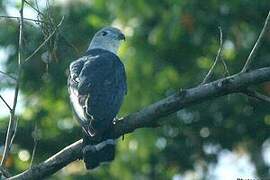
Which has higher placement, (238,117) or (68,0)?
(68,0)

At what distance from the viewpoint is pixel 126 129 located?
6117 millimetres

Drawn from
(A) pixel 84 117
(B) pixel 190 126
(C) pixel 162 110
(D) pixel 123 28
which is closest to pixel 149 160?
(B) pixel 190 126

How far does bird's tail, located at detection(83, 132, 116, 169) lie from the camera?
20.6ft

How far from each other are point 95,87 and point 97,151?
2.64 feet

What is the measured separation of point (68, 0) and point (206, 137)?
97.2 inches

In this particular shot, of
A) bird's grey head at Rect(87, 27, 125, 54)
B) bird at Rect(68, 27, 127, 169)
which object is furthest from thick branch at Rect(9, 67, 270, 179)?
bird's grey head at Rect(87, 27, 125, 54)

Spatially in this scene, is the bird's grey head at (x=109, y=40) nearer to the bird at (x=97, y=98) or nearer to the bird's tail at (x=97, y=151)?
the bird at (x=97, y=98)

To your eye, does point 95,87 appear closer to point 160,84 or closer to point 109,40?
point 109,40

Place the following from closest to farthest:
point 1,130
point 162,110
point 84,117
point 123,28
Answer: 1. point 162,110
2. point 84,117
3. point 1,130
4. point 123,28

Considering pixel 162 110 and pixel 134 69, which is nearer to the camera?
pixel 162 110

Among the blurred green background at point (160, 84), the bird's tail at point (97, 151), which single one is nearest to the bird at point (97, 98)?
the bird's tail at point (97, 151)

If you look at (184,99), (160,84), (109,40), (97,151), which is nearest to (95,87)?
(97,151)

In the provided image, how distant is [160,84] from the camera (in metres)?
11.1

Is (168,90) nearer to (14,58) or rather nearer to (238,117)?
(238,117)
